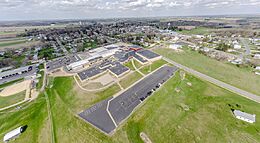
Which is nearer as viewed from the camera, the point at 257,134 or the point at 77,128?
the point at 257,134

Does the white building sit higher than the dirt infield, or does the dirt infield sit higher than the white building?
the dirt infield

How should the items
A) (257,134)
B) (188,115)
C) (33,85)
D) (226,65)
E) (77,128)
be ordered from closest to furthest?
(257,134) < (77,128) < (188,115) < (33,85) < (226,65)

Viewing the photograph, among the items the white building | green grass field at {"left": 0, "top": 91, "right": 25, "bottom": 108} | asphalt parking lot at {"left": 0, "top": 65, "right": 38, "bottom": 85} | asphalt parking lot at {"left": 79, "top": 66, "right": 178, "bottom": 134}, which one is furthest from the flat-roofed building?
green grass field at {"left": 0, "top": 91, "right": 25, "bottom": 108}

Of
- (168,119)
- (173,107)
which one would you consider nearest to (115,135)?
(168,119)

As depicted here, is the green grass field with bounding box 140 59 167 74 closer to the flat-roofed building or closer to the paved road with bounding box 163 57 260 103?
the flat-roofed building

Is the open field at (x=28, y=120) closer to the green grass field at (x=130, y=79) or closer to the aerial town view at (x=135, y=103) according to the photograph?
the aerial town view at (x=135, y=103)

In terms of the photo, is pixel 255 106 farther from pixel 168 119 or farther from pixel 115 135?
pixel 115 135
